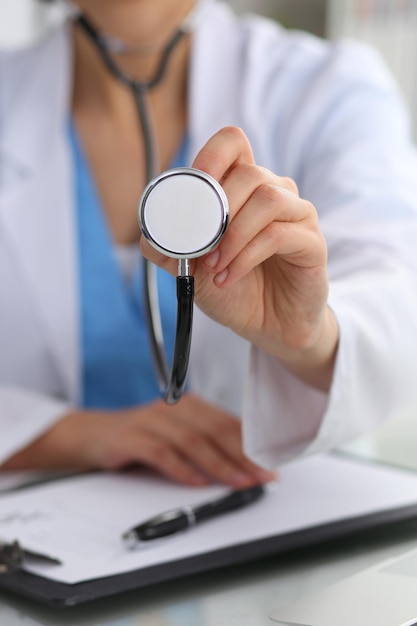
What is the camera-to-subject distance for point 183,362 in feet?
1.68

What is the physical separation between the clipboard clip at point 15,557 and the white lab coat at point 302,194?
6.8 inches

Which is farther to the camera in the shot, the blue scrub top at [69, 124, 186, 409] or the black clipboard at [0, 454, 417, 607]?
the blue scrub top at [69, 124, 186, 409]

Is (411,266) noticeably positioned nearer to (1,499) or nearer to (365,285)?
(365,285)

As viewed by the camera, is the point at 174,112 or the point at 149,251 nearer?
the point at 149,251

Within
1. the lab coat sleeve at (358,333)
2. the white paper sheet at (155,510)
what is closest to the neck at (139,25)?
the lab coat sleeve at (358,333)

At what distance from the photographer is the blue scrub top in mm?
1086

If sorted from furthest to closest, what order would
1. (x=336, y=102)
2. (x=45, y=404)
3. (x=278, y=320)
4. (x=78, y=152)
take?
(x=78, y=152) < (x=336, y=102) < (x=45, y=404) < (x=278, y=320)

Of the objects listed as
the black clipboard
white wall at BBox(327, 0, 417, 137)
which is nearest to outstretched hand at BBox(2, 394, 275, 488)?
the black clipboard

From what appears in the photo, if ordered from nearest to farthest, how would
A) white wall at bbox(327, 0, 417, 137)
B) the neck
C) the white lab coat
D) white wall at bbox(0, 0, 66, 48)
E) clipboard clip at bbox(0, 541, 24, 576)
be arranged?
clipboard clip at bbox(0, 541, 24, 576) → the white lab coat → the neck → white wall at bbox(0, 0, 66, 48) → white wall at bbox(327, 0, 417, 137)

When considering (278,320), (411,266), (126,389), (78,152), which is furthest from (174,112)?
(278,320)

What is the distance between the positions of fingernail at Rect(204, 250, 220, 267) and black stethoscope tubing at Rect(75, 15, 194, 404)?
0.02 m

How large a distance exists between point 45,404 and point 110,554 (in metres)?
0.34

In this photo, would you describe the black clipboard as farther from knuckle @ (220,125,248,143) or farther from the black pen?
knuckle @ (220,125,248,143)

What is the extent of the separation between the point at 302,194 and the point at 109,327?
0.94 feet
